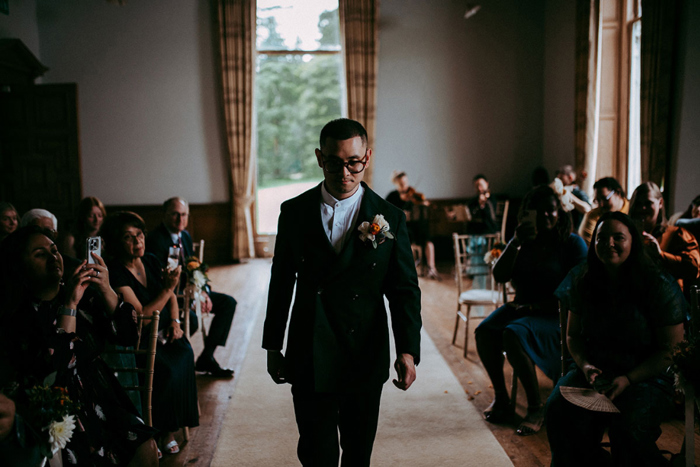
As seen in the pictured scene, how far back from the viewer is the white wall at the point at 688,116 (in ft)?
18.0

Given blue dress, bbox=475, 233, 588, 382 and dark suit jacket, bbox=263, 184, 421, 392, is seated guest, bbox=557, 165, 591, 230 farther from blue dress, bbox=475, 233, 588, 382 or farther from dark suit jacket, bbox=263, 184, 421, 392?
dark suit jacket, bbox=263, 184, 421, 392

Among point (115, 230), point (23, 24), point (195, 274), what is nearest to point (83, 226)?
point (195, 274)

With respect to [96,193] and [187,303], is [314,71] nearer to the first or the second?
[96,193]

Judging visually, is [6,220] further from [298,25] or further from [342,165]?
[298,25]

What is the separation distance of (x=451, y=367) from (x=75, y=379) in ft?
9.93

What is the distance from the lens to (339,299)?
1880mm

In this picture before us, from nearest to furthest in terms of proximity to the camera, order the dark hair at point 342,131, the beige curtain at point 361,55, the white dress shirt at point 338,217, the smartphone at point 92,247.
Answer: the dark hair at point 342,131, the white dress shirt at point 338,217, the smartphone at point 92,247, the beige curtain at point 361,55

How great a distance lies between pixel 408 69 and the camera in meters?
9.64

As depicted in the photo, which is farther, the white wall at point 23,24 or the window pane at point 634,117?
the white wall at point 23,24

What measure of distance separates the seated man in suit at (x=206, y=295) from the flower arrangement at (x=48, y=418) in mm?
2492

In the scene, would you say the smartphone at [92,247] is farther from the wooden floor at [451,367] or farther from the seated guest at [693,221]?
the seated guest at [693,221]

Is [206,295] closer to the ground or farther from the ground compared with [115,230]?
closer to the ground

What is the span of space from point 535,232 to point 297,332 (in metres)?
2.09

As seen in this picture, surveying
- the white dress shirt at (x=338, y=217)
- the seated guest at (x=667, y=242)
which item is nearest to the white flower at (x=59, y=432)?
the white dress shirt at (x=338, y=217)
